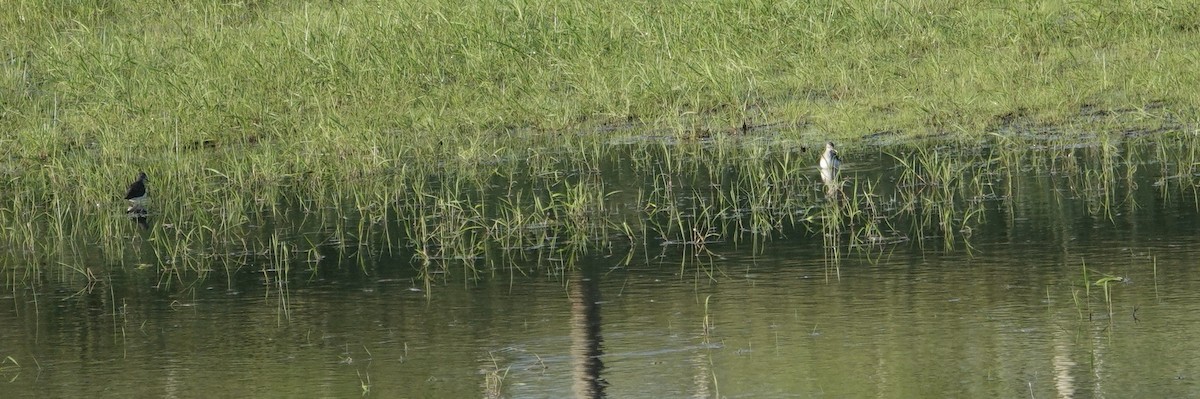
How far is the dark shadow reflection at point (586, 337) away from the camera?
24.0 feet

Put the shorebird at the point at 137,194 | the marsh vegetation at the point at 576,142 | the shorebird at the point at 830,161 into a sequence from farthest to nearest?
the shorebird at the point at 137,194 < the shorebird at the point at 830,161 < the marsh vegetation at the point at 576,142

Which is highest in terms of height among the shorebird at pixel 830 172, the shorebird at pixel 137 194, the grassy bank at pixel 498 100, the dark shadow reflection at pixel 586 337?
the grassy bank at pixel 498 100

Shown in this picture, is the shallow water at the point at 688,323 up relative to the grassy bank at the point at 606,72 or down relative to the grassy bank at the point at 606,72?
down

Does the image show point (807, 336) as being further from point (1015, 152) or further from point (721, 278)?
point (1015, 152)

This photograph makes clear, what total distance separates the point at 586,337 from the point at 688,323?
1.92ft

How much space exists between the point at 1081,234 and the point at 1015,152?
3.64 m

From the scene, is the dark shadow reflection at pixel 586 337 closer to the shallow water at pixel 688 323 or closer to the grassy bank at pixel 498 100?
the shallow water at pixel 688 323

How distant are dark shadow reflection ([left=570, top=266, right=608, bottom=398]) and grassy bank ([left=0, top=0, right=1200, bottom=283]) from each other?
6.37ft

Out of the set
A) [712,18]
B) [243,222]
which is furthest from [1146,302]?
[712,18]

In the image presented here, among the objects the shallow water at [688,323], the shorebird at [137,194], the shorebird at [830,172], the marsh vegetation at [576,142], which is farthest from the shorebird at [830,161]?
the shorebird at [137,194]

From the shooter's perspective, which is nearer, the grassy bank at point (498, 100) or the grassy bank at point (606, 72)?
the grassy bank at point (498, 100)

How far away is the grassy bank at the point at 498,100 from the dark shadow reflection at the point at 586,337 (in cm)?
194

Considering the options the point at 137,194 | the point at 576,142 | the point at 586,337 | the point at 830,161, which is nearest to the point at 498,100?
the point at 576,142

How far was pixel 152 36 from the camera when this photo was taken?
21.4 m
